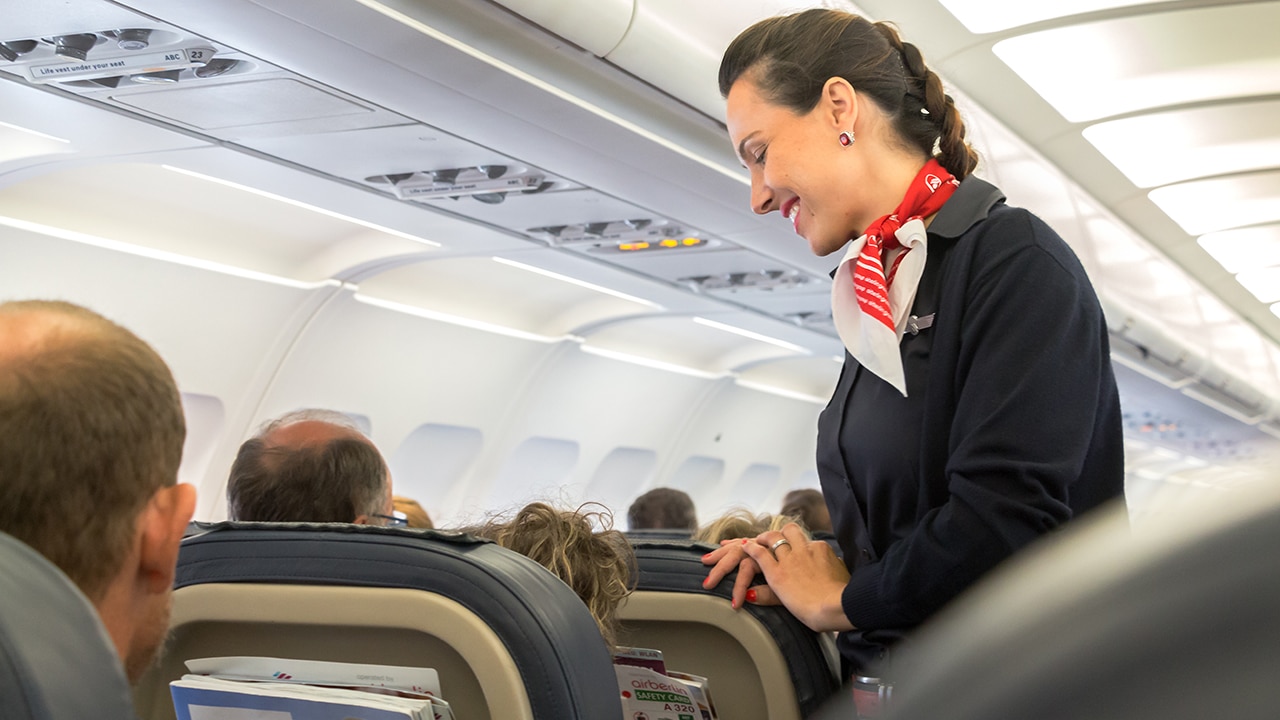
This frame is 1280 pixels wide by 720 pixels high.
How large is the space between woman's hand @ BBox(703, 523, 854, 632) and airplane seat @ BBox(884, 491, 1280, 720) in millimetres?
1315

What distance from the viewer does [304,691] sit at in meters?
1.43

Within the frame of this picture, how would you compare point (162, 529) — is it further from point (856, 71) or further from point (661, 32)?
point (661, 32)

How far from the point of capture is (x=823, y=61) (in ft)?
5.56

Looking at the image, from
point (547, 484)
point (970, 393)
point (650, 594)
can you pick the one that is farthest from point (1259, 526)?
point (547, 484)

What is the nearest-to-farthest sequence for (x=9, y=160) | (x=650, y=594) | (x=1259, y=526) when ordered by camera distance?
(x=1259, y=526) → (x=650, y=594) → (x=9, y=160)

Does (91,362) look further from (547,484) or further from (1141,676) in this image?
(547,484)

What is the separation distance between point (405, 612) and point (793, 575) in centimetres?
63

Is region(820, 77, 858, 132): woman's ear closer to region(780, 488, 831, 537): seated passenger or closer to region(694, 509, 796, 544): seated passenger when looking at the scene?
region(694, 509, 796, 544): seated passenger

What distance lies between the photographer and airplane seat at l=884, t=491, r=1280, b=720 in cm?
32

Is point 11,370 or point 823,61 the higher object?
point 823,61

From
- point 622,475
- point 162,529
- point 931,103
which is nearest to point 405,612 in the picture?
point 162,529

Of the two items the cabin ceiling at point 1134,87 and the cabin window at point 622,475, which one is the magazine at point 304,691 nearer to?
the cabin ceiling at point 1134,87

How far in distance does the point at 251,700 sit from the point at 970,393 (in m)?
1.02

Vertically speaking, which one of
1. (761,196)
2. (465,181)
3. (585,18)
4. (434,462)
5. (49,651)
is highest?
(585,18)
